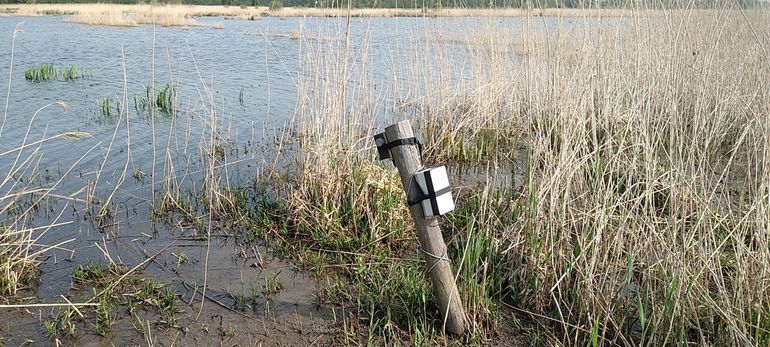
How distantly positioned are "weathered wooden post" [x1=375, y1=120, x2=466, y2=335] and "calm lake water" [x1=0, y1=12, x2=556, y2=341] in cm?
85

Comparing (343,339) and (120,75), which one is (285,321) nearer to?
(343,339)

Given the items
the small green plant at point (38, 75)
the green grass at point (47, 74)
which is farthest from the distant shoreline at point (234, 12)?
the small green plant at point (38, 75)

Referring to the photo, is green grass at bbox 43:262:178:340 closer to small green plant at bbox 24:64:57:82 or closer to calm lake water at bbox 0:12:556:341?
calm lake water at bbox 0:12:556:341

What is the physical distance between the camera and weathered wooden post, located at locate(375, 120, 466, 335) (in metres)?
2.63

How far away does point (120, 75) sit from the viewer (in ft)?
40.4

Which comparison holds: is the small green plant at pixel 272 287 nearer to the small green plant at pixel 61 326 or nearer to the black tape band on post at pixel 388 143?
the small green plant at pixel 61 326

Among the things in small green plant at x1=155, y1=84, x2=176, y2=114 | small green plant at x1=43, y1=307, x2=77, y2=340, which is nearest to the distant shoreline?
small green plant at x1=155, y1=84, x2=176, y2=114

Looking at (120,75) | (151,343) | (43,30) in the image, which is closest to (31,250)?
(151,343)

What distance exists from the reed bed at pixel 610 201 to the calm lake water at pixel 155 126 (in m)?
0.74

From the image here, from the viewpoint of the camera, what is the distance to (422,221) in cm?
267

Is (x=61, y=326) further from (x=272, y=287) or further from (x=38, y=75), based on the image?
(x=38, y=75)

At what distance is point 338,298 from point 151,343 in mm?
1015

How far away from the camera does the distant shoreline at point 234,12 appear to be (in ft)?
15.3

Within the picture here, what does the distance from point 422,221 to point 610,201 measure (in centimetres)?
118
